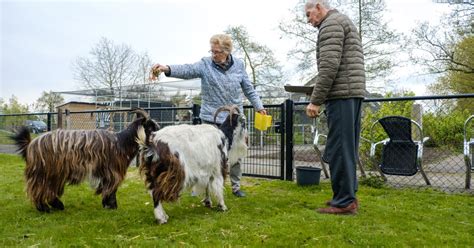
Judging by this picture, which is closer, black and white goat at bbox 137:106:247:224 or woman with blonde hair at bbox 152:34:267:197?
black and white goat at bbox 137:106:247:224

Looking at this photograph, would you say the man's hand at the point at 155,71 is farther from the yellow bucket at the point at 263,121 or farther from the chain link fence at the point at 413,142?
the chain link fence at the point at 413,142

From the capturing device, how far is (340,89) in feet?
11.2

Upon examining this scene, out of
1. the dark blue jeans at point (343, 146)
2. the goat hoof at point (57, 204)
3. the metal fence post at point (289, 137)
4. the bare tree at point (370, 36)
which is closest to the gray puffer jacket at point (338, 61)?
the dark blue jeans at point (343, 146)

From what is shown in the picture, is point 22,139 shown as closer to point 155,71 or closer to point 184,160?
point 155,71

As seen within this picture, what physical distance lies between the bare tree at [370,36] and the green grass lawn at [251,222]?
32.2 feet

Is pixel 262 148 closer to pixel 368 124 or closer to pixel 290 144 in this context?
pixel 290 144

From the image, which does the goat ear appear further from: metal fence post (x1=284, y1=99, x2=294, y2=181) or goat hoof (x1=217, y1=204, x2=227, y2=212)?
metal fence post (x1=284, y1=99, x2=294, y2=181)

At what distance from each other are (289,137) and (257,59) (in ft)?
45.6

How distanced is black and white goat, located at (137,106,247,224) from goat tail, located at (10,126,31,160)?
4.07 feet

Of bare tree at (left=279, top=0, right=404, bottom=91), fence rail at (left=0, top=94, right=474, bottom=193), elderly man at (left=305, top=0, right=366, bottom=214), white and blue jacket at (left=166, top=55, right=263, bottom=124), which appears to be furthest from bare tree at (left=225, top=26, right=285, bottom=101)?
elderly man at (left=305, top=0, right=366, bottom=214)

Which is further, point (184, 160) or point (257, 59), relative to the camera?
point (257, 59)

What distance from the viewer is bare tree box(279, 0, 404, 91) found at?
43.2ft

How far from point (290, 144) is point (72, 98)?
18595 mm

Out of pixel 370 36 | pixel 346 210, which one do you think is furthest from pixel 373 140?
pixel 370 36
